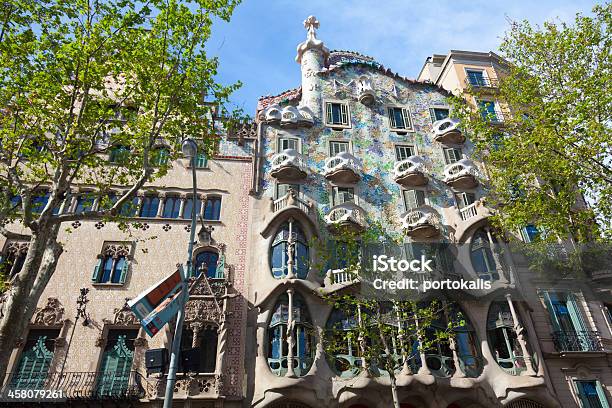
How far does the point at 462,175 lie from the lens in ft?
80.9

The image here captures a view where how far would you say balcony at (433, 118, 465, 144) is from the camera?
26.9 meters

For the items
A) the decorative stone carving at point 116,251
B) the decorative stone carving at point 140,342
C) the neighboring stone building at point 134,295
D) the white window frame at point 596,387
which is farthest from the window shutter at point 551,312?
the decorative stone carving at point 116,251

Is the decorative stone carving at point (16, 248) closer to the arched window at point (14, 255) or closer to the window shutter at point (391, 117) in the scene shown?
the arched window at point (14, 255)

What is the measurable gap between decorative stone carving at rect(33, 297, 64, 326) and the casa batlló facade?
2.1 inches

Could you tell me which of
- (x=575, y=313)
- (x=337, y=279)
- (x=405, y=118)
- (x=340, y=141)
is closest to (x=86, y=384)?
(x=337, y=279)

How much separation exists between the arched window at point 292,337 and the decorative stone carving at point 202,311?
259 centimetres

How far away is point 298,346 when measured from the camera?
18.2 m

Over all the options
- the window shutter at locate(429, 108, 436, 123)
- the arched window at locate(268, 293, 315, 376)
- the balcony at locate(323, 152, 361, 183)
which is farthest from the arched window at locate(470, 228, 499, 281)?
the window shutter at locate(429, 108, 436, 123)

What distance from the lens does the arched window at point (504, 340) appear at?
1862 cm

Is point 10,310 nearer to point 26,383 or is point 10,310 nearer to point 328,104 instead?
point 26,383

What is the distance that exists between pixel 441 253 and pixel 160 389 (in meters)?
15.0

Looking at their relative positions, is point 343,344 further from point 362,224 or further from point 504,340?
point 504,340

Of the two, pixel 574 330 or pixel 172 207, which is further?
pixel 172 207

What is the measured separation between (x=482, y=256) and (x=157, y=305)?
16.4 metres
